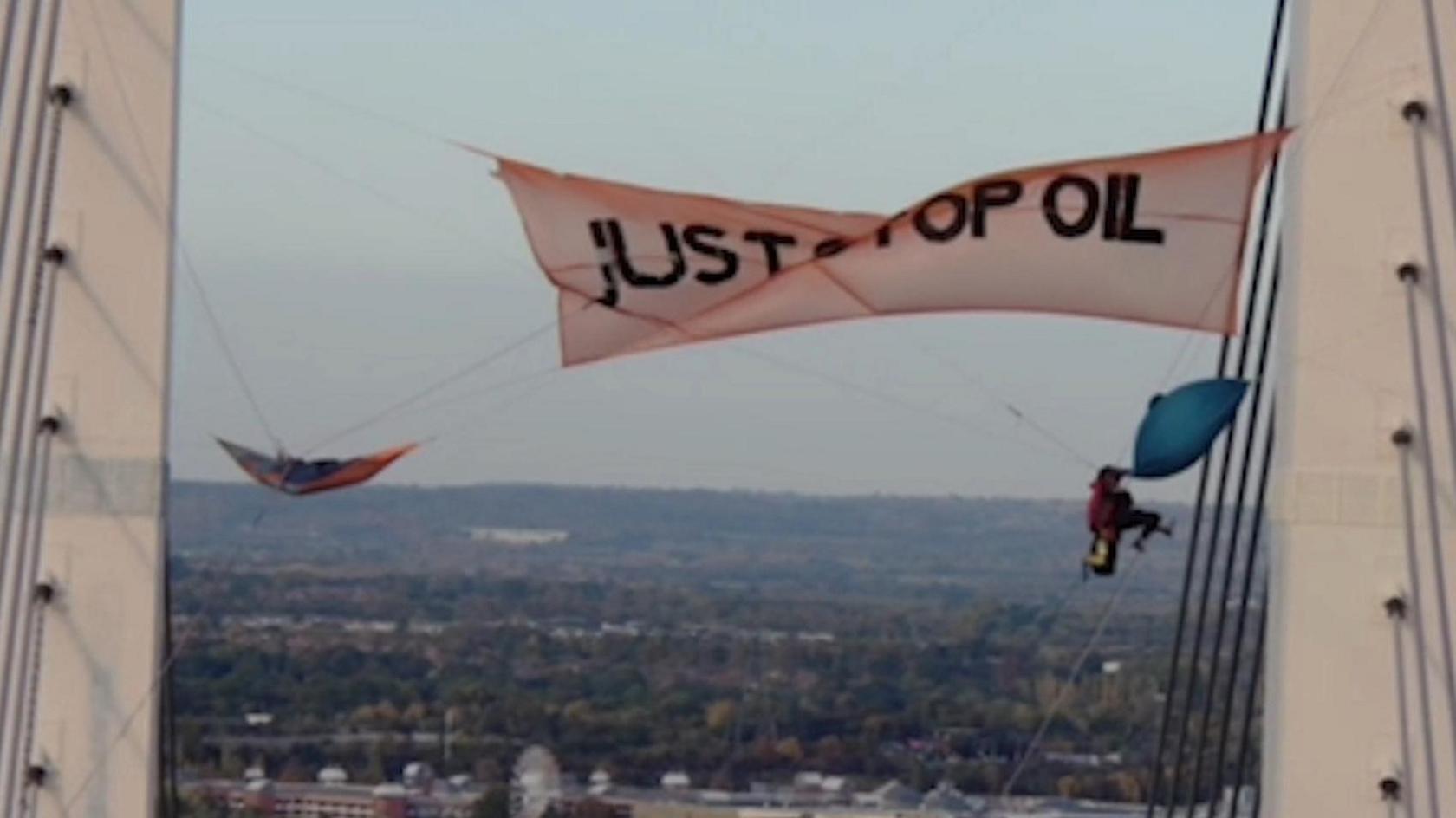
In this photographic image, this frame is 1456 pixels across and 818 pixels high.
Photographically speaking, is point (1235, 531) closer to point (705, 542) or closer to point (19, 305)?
point (19, 305)

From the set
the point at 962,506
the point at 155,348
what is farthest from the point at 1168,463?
the point at 962,506

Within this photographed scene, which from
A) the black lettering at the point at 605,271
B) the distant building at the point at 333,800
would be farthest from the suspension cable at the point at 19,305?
the distant building at the point at 333,800

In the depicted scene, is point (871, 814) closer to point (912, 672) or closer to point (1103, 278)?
point (912, 672)

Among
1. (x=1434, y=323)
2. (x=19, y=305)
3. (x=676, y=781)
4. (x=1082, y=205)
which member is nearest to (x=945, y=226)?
(x=1082, y=205)

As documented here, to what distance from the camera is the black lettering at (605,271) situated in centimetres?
1750

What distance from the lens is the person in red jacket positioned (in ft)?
57.4

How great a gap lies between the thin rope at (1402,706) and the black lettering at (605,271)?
112 inches

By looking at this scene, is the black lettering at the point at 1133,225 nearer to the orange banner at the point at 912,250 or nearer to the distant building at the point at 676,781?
the orange banner at the point at 912,250

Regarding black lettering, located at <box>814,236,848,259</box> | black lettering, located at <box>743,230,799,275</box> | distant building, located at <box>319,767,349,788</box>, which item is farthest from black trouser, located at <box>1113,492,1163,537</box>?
distant building, located at <box>319,767,349,788</box>

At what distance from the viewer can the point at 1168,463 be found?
17.6 m

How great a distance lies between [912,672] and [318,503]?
783 cm

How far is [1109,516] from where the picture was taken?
17500 mm

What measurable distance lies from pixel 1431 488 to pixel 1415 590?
1.13 ft

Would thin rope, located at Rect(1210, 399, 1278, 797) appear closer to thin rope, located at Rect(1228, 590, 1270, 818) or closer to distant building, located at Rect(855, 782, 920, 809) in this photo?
thin rope, located at Rect(1228, 590, 1270, 818)
